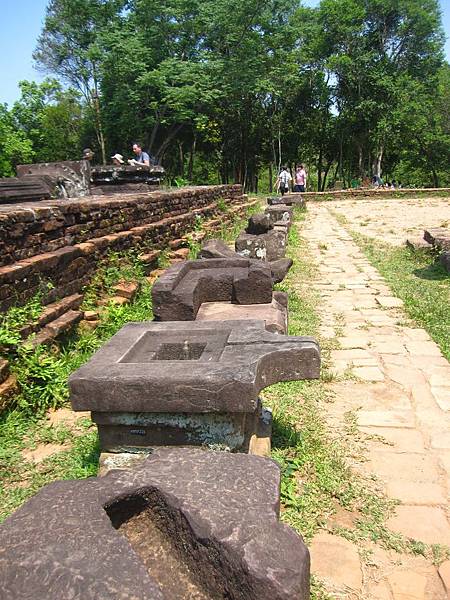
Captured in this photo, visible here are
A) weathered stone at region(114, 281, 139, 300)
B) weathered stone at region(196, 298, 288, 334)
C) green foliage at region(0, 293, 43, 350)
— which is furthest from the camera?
weathered stone at region(114, 281, 139, 300)

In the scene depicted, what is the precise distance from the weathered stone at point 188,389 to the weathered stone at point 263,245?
5561 mm

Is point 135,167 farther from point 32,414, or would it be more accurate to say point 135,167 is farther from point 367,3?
point 367,3

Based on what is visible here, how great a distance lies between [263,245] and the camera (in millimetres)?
8430

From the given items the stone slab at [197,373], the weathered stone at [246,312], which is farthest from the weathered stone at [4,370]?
the weathered stone at [246,312]

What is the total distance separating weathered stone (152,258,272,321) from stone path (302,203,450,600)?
1.00 m

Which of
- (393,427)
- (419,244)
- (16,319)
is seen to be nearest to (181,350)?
(393,427)

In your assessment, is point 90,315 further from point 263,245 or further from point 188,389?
point 263,245

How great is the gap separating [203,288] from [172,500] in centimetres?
334

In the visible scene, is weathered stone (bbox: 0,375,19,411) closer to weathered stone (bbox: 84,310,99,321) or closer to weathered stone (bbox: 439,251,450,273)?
weathered stone (bbox: 84,310,99,321)

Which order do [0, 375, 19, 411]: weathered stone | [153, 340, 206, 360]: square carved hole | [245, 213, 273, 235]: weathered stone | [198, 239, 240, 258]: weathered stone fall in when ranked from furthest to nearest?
[245, 213, 273, 235]: weathered stone → [198, 239, 240, 258]: weathered stone → [0, 375, 19, 411]: weathered stone → [153, 340, 206, 360]: square carved hole

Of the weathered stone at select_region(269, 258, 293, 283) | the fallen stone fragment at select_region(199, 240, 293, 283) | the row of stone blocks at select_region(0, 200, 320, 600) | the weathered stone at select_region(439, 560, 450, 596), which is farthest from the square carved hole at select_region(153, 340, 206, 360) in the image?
the weathered stone at select_region(269, 258, 293, 283)

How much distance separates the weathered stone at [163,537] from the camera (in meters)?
1.30

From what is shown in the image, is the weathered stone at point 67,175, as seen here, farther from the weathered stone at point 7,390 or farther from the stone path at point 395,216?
the stone path at point 395,216

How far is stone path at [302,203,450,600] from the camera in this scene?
6.86 feet
